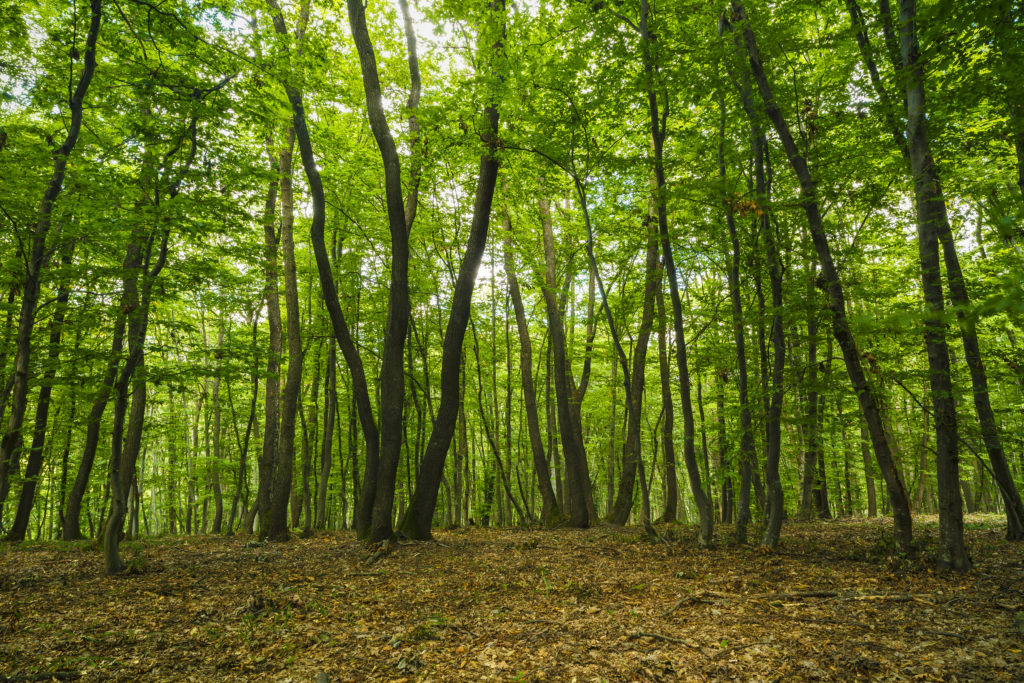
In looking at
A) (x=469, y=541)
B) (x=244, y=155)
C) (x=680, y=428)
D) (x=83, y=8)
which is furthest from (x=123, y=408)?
(x=680, y=428)

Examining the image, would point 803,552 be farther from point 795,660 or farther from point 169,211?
point 169,211

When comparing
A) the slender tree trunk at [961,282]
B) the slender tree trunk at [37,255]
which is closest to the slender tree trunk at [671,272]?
the slender tree trunk at [961,282]

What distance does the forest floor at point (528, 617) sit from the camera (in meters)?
3.74

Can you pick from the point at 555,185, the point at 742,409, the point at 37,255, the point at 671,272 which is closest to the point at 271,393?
the point at 37,255

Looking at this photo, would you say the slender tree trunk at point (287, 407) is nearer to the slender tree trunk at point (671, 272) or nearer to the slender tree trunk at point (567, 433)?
the slender tree trunk at point (567, 433)

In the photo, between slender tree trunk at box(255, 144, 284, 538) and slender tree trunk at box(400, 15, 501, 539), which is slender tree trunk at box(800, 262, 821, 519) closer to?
slender tree trunk at box(400, 15, 501, 539)

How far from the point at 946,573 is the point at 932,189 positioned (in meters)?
4.36

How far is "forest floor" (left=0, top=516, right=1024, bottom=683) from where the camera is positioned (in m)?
3.74

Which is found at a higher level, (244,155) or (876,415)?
(244,155)

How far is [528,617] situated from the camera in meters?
4.97

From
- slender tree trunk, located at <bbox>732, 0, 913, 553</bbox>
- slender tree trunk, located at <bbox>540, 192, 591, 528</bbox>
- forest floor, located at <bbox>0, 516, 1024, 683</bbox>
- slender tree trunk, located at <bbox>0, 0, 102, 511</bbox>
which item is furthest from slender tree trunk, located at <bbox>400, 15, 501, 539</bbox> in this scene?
slender tree trunk, located at <bbox>0, 0, 102, 511</bbox>

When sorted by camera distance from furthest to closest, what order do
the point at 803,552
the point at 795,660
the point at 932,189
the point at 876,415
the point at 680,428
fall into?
1. the point at 680,428
2. the point at 803,552
3. the point at 876,415
4. the point at 932,189
5. the point at 795,660

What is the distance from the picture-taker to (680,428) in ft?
79.1

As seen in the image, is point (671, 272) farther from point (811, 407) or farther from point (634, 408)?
point (634, 408)
